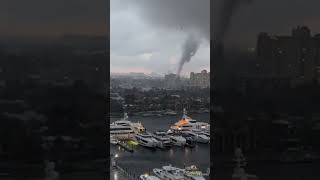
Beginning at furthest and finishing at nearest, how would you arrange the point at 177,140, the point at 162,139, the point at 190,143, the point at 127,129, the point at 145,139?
the point at 145,139 < the point at 162,139 < the point at 177,140 < the point at 127,129 < the point at 190,143

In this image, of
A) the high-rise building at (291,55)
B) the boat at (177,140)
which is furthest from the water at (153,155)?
the high-rise building at (291,55)

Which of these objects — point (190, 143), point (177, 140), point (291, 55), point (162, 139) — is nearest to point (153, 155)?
point (162, 139)

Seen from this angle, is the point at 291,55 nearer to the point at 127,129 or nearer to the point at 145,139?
the point at 127,129

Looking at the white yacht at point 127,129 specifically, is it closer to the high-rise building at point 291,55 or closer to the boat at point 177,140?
the boat at point 177,140

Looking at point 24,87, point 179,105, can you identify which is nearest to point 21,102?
point 24,87

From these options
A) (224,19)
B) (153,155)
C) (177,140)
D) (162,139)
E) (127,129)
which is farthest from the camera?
(162,139)

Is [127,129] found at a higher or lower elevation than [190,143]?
higher
